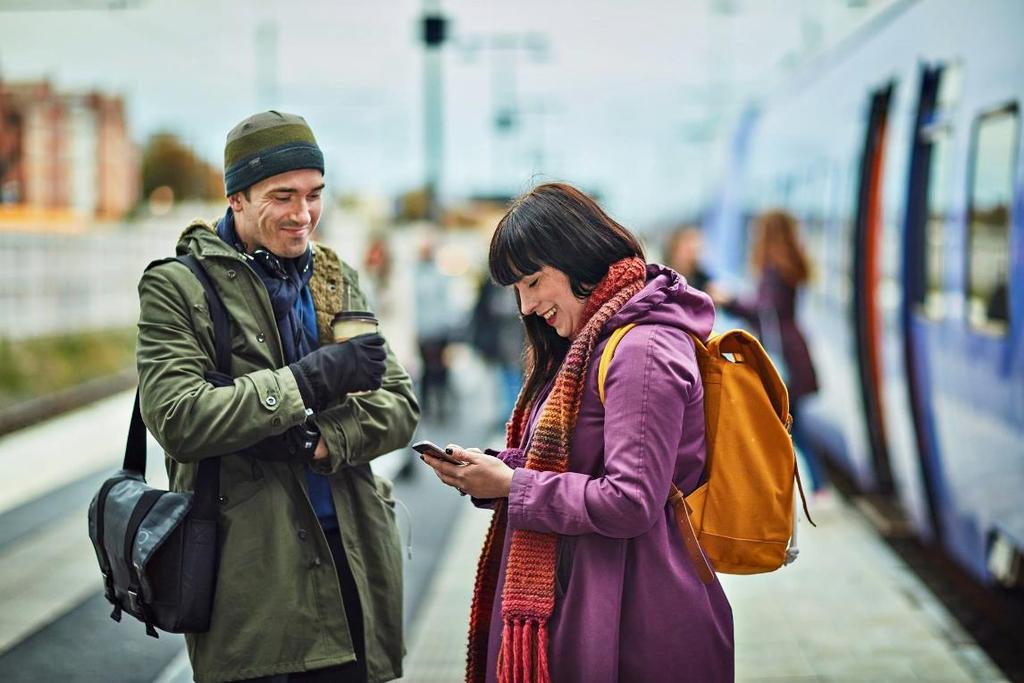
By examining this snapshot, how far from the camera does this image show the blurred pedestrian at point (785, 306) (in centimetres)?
780

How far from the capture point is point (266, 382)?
8.50 ft

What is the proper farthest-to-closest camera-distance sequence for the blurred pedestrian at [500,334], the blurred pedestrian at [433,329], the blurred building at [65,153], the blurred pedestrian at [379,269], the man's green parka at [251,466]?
the blurred pedestrian at [379,269]
the blurred pedestrian at [433,329]
the blurred pedestrian at [500,334]
the blurred building at [65,153]
the man's green parka at [251,466]

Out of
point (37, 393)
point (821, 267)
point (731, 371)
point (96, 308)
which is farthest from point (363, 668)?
point (96, 308)

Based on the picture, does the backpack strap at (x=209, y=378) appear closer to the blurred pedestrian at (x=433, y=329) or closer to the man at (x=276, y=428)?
the man at (x=276, y=428)

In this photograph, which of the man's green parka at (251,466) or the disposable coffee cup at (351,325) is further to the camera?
the disposable coffee cup at (351,325)

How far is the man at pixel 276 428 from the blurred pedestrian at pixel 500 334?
752cm

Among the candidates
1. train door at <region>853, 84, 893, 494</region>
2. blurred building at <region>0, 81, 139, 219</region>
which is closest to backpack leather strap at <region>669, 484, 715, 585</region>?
train door at <region>853, 84, 893, 494</region>

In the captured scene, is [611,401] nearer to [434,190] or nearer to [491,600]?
[491,600]

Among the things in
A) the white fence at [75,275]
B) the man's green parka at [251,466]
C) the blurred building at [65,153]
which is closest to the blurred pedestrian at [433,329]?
the white fence at [75,275]

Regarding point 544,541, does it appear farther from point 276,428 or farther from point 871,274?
point 871,274

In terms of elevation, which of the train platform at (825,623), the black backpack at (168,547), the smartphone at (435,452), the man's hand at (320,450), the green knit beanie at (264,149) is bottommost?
the train platform at (825,623)

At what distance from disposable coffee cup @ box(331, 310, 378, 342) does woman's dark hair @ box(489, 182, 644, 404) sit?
453mm

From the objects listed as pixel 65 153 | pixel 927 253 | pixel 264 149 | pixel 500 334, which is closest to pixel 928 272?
pixel 927 253

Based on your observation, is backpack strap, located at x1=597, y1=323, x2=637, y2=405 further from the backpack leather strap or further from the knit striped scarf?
the backpack leather strap
